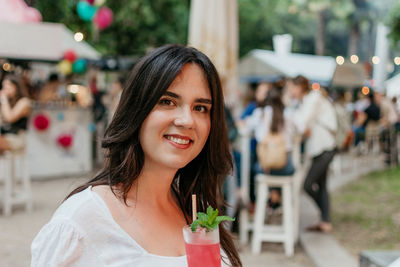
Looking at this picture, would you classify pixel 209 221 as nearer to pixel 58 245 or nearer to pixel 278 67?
pixel 58 245

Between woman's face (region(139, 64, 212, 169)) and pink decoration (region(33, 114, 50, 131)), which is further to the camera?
pink decoration (region(33, 114, 50, 131))


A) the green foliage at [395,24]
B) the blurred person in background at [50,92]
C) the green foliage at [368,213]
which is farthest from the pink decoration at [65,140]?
the green foliage at [395,24]

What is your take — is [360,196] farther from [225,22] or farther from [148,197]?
[148,197]

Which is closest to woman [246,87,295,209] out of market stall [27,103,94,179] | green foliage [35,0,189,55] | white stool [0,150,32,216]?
white stool [0,150,32,216]

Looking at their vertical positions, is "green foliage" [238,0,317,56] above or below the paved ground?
above

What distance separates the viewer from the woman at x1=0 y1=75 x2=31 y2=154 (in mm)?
6523

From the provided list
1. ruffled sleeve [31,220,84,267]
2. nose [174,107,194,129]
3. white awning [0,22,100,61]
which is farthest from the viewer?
white awning [0,22,100,61]

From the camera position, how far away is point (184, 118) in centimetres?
158

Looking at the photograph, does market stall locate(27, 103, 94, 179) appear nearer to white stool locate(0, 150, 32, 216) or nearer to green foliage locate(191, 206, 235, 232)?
white stool locate(0, 150, 32, 216)

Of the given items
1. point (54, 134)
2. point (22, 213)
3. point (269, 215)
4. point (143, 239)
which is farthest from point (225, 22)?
point (143, 239)

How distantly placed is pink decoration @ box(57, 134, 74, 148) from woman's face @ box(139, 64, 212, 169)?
8.18 m

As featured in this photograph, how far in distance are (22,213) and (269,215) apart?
3.34 meters

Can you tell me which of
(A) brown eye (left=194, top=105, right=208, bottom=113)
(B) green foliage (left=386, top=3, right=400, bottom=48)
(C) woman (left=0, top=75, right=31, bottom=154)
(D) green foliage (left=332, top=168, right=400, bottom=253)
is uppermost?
(B) green foliage (left=386, top=3, right=400, bottom=48)

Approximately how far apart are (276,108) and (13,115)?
3.52 meters
